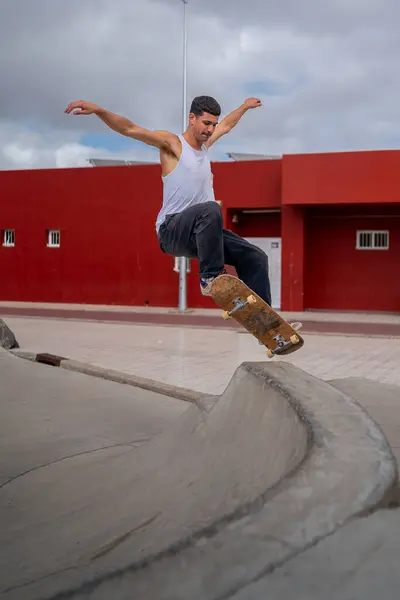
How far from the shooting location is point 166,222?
4.67 meters

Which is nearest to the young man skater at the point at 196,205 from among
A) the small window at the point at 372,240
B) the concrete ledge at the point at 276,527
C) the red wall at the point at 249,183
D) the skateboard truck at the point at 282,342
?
the skateboard truck at the point at 282,342

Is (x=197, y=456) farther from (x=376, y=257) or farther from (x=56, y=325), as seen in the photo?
(x=376, y=257)

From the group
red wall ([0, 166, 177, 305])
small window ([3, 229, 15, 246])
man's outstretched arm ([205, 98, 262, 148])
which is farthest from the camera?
small window ([3, 229, 15, 246])

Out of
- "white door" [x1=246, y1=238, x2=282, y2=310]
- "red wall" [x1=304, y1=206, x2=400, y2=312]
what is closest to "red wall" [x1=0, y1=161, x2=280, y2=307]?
"white door" [x1=246, y1=238, x2=282, y2=310]

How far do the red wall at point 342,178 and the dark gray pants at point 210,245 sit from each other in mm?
14047

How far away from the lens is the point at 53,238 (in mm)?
23328

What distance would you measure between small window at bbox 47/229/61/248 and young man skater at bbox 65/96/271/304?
19.0 meters

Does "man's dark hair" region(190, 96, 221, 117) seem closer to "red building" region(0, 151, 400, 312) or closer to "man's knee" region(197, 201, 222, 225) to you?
"man's knee" region(197, 201, 222, 225)

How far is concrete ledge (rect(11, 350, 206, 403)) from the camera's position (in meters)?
Answer: 6.57

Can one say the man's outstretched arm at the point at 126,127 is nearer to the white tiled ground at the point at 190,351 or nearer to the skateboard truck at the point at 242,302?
the skateboard truck at the point at 242,302

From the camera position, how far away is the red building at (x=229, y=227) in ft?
61.4

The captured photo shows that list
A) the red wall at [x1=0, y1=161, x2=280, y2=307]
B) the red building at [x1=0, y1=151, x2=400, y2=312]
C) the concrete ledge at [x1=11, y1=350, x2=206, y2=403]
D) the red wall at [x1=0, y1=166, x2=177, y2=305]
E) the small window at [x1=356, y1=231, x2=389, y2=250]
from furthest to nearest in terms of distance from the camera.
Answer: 1. the red wall at [x1=0, y1=166, x2=177, y2=305]
2. the red wall at [x1=0, y1=161, x2=280, y2=307]
3. the small window at [x1=356, y1=231, x2=389, y2=250]
4. the red building at [x1=0, y1=151, x2=400, y2=312]
5. the concrete ledge at [x1=11, y1=350, x2=206, y2=403]

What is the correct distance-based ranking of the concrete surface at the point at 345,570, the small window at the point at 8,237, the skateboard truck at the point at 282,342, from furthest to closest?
the small window at the point at 8,237, the skateboard truck at the point at 282,342, the concrete surface at the point at 345,570

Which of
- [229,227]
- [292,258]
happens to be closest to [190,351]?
[292,258]
